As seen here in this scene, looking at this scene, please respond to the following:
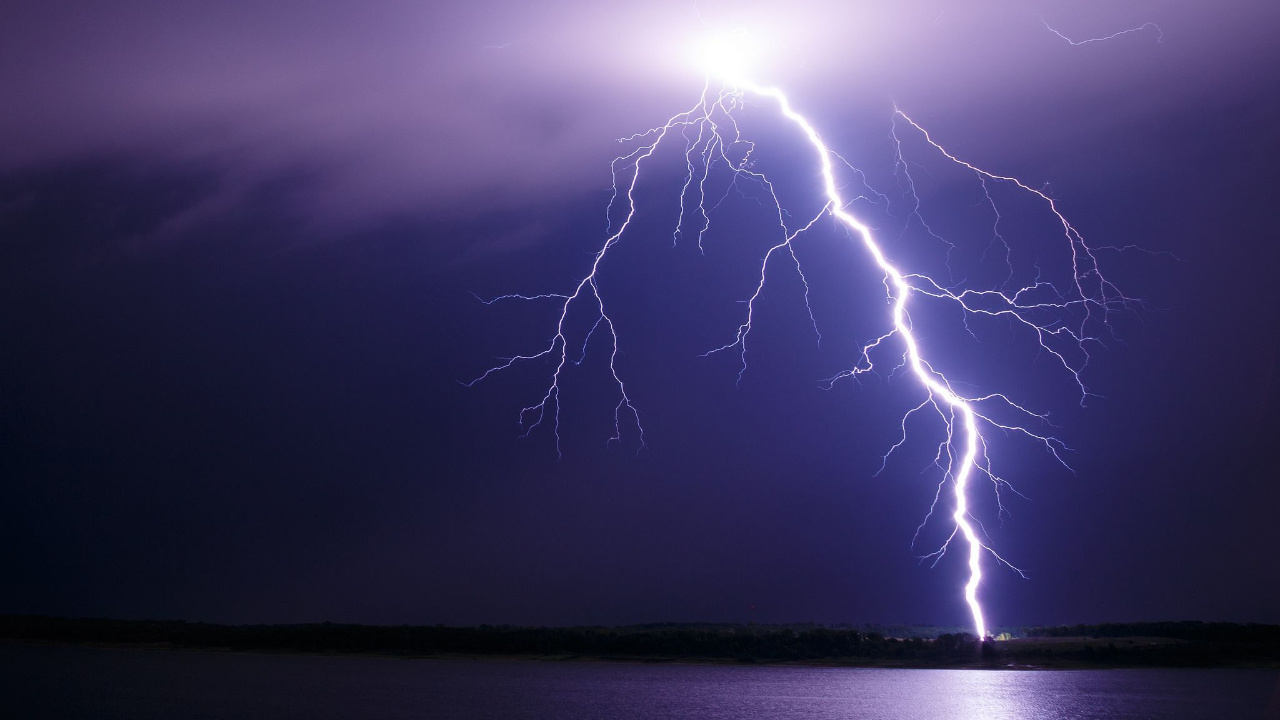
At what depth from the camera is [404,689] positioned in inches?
1016

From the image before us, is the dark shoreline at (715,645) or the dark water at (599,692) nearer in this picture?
the dark water at (599,692)

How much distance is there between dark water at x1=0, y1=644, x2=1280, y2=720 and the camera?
19.7 meters

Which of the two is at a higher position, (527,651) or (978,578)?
(978,578)

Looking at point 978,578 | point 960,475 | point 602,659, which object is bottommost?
point 602,659

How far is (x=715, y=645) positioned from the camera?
147ft

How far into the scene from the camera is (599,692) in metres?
25.6

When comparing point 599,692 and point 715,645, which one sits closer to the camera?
point 599,692

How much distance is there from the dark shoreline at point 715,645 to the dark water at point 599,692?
217 cm

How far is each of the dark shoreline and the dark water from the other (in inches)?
85.3

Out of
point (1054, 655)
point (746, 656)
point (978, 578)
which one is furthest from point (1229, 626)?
point (978, 578)

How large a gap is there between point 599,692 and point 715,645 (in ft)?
67.0

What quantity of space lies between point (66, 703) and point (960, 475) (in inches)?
840

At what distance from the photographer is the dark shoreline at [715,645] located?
131 feet

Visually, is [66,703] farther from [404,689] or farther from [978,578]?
[978,578]
